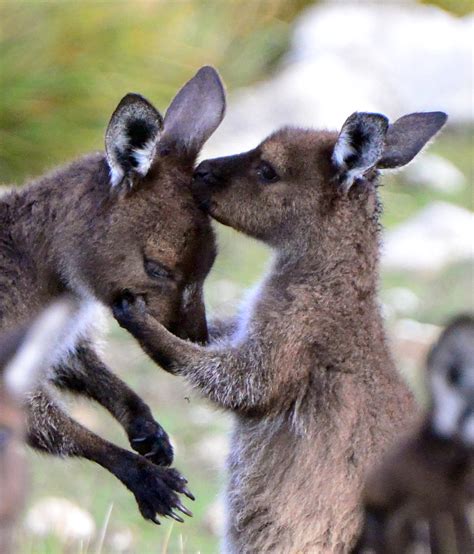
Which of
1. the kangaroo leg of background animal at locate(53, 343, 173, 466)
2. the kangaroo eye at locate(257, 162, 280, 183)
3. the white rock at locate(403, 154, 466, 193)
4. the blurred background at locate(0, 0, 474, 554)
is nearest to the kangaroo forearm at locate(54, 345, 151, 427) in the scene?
the kangaroo leg of background animal at locate(53, 343, 173, 466)

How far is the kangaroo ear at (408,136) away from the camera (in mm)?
5766

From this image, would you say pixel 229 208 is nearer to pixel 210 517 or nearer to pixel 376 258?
pixel 376 258

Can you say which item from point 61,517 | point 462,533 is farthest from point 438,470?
point 61,517

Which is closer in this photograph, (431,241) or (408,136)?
(408,136)

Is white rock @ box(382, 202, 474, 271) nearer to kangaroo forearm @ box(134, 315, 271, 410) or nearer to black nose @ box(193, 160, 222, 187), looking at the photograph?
black nose @ box(193, 160, 222, 187)

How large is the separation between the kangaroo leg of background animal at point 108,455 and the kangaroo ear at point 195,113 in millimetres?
1235

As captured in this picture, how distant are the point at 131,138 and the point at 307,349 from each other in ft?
3.65

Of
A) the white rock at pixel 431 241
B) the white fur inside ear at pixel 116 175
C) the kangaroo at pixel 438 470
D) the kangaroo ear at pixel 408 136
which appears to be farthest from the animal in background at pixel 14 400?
the white rock at pixel 431 241

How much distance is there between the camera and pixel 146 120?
559cm

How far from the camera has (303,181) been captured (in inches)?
230

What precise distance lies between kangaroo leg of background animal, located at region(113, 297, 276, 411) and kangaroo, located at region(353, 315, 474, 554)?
142cm

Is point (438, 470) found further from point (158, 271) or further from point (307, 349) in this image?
point (158, 271)

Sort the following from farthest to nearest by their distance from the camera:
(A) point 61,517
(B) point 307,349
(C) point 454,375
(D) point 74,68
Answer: (D) point 74,68 < (A) point 61,517 < (B) point 307,349 < (C) point 454,375

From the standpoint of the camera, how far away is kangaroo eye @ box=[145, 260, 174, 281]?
18.9 ft
